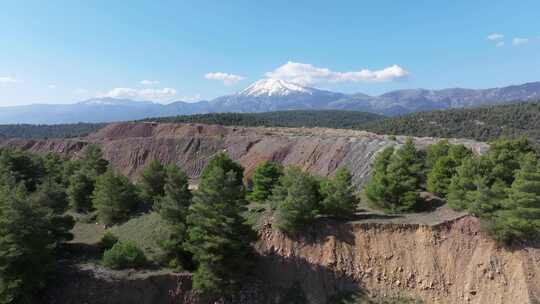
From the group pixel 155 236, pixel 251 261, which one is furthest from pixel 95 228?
pixel 251 261

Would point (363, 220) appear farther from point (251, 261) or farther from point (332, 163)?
point (332, 163)

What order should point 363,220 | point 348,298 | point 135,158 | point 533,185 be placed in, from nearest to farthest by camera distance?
point 533,185 < point 348,298 < point 363,220 < point 135,158

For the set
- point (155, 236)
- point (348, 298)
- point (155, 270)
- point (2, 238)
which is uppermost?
point (2, 238)

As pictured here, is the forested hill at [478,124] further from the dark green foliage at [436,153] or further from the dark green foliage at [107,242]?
the dark green foliage at [107,242]

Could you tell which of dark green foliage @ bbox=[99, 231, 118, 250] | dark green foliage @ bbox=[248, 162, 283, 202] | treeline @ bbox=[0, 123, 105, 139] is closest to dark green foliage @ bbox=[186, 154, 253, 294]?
dark green foliage @ bbox=[99, 231, 118, 250]

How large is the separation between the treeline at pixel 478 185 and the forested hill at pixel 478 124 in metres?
56.0

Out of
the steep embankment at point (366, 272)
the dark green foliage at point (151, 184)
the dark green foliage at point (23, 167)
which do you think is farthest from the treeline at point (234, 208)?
the dark green foliage at point (23, 167)

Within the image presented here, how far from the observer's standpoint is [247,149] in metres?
65.8

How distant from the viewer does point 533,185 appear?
22.3 m

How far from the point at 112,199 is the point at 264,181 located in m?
15.2

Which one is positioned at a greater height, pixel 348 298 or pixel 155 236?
pixel 155 236

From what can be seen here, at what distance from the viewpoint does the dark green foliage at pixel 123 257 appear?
25156mm

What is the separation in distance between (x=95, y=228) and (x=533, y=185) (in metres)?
37.8

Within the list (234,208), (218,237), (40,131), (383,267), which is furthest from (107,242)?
(40,131)
